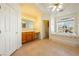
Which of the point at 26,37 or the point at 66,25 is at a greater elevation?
the point at 66,25

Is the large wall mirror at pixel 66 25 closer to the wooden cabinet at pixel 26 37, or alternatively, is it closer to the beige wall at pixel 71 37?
the beige wall at pixel 71 37

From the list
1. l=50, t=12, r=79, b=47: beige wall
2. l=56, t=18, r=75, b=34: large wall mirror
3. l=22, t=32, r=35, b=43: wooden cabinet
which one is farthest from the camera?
l=22, t=32, r=35, b=43: wooden cabinet

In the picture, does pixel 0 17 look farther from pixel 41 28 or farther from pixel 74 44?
pixel 41 28

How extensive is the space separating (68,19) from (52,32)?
160cm

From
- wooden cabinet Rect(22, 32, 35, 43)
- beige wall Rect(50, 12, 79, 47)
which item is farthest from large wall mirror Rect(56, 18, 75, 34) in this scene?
wooden cabinet Rect(22, 32, 35, 43)

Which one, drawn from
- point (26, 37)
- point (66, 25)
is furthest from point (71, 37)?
point (26, 37)

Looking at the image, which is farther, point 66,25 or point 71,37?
point 66,25

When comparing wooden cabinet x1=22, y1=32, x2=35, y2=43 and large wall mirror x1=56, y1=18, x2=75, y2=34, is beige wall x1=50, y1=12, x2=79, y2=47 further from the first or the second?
wooden cabinet x1=22, y1=32, x2=35, y2=43

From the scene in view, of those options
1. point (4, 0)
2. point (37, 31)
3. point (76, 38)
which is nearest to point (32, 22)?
point (37, 31)

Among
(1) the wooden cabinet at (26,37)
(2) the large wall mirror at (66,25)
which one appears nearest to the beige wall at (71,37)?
(2) the large wall mirror at (66,25)

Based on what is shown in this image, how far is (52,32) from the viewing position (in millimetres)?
6430

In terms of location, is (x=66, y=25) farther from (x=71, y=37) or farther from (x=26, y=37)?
(x=26, y=37)

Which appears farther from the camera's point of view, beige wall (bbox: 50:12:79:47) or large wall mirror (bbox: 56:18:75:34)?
large wall mirror (bbox: 56:18:75:34)

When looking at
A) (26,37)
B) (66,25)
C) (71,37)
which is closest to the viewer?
(71,37)
